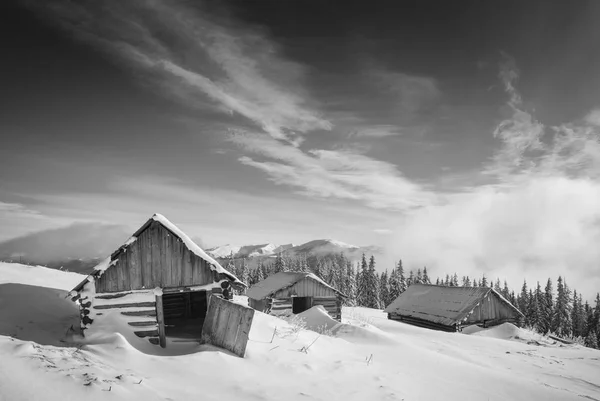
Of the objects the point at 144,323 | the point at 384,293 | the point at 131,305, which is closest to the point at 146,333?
the point at 144,323

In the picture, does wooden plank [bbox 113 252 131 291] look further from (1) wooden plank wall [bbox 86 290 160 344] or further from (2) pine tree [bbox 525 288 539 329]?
(2) pine tree [bbox 525 288 539 329]

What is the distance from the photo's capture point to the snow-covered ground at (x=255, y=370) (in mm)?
6176

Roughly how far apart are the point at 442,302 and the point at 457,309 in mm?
2624

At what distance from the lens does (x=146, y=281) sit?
11000mm

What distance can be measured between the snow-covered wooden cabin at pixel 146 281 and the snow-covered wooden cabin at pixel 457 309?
2263 centimetres

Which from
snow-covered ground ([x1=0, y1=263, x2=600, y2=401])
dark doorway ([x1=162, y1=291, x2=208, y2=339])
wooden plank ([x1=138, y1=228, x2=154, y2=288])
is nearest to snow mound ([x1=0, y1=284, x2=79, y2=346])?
snow-covered ground ([x1=0, y1=263, x2=600, y2=401])

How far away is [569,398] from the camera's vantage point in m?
8.16

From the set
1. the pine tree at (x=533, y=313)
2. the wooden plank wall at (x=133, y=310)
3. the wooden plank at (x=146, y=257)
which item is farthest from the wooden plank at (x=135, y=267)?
the pine tree at (x=533, y=313)

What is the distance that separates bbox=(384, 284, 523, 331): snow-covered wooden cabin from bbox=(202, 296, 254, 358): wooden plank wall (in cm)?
2265

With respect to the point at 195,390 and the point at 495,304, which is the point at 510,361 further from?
the point at 495,304

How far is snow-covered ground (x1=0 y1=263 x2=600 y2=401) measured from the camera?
20.3ft

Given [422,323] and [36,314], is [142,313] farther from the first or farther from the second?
[422,323]

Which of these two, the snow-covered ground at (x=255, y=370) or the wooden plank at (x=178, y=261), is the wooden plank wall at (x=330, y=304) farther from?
the wooden plank at (x=178, y=261)

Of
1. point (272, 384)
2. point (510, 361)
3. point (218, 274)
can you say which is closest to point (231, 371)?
point (272, 384)
